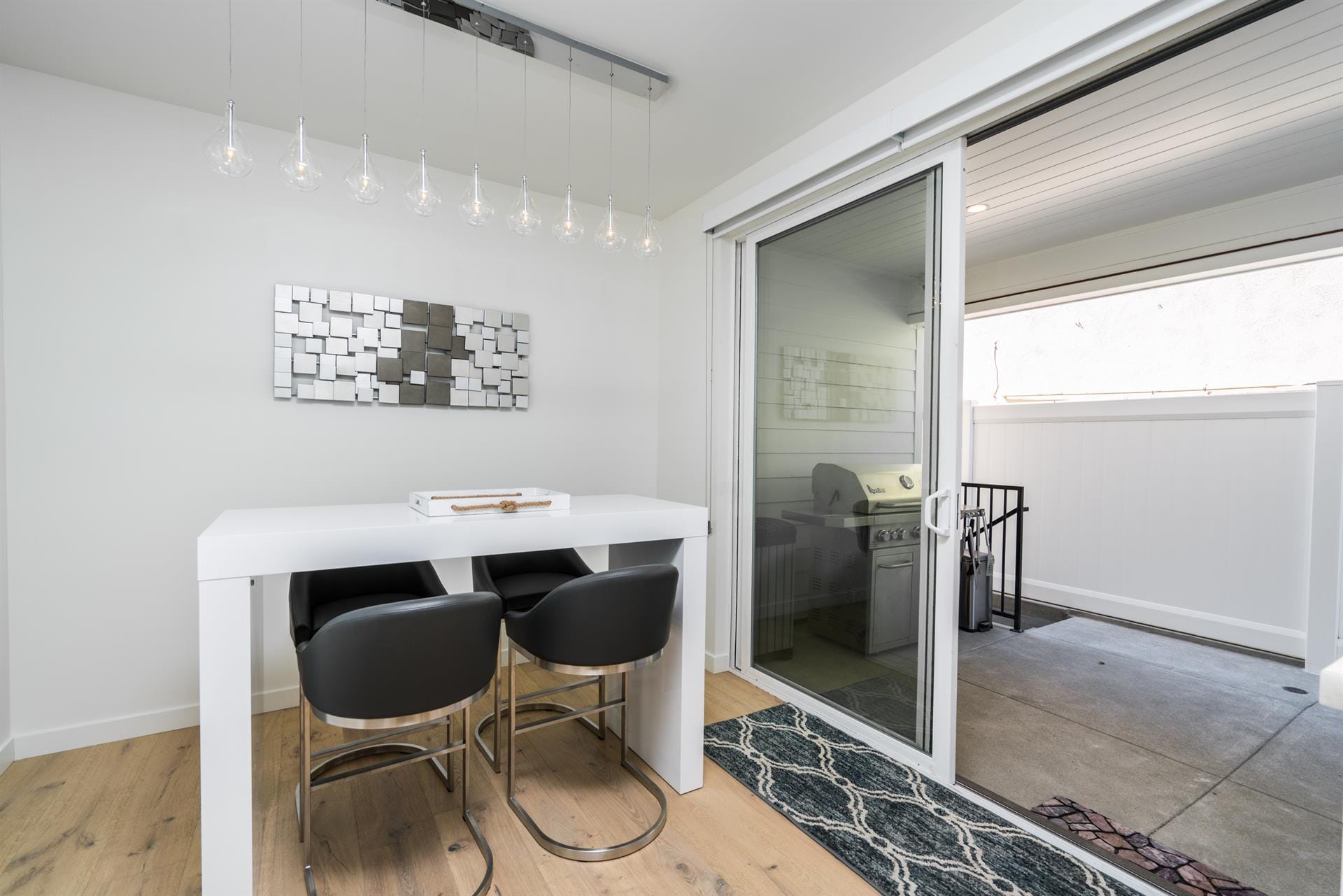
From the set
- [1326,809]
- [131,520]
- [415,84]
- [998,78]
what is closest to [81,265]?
[131,520]

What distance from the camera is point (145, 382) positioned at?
2562 millimetres

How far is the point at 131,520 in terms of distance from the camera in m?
2.56

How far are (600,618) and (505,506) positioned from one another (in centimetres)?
49

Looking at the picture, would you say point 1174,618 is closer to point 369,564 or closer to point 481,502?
point 481,502

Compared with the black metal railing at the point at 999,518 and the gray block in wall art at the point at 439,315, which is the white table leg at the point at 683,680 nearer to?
the gray block in wall art at the point at 439,315

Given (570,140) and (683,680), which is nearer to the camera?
(683,680)

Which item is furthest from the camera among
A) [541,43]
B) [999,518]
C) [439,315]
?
[999,518]

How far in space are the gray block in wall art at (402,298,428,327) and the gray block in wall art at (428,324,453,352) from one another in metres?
0.05

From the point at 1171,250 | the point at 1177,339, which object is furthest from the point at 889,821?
the point at 1177,339

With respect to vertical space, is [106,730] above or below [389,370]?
below

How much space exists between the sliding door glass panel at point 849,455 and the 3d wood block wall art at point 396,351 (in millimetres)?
1369

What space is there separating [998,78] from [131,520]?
3621mm

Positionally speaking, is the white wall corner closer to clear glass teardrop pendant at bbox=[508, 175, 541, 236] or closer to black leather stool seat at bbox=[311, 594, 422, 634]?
clear glass teardrop pendant at bbox=[508, 175, 541, 236]

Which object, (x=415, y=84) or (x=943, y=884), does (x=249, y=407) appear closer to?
(x=415, y=84)
